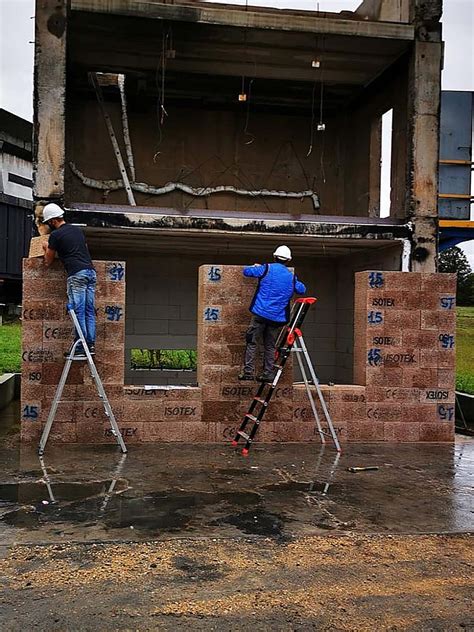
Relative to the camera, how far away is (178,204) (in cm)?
1414

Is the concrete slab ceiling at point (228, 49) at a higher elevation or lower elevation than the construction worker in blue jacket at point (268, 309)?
higher

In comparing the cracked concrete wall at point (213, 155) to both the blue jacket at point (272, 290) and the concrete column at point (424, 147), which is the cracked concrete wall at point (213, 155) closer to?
the concrete column at point (424, 147)

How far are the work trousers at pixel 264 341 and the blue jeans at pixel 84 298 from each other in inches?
72.9

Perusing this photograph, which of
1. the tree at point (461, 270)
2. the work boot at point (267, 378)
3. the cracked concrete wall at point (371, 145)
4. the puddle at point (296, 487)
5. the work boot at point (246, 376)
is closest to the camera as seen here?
the puddle at point (296, 487)

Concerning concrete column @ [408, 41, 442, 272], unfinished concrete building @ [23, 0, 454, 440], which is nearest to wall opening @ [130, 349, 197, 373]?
unfinished concrete building @ [23, 0, 454, 440]

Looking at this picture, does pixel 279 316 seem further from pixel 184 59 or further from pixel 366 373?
pixel 184 59

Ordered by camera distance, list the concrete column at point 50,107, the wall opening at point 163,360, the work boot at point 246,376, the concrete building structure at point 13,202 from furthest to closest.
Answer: the concrete building structure at point 13,202 → the wall opening at point 163,360 → the concrete column at point 50,107 → the work boot at point 246,376

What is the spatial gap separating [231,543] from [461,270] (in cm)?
3617

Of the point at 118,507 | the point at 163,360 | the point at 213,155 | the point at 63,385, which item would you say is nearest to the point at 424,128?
the point at 213,155

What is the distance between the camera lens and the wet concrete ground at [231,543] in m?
3.86

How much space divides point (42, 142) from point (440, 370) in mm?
6608

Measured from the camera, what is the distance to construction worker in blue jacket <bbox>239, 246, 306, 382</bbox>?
28.2ft

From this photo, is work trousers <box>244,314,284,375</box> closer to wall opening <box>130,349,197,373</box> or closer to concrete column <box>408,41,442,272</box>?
concrete column <box>408,41,442,272</box>

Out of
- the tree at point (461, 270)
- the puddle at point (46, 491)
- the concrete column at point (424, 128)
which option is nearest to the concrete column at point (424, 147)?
the concrete column at point (424, 128)
